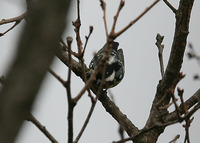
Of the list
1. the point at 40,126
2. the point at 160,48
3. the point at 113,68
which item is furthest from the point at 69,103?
the point at 113,68

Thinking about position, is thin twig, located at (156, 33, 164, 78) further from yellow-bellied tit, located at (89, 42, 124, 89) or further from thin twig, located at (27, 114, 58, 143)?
thin twig, located at (27, 114, 58, 143)

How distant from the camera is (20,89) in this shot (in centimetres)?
138

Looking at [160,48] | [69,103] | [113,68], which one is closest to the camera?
[69,103]

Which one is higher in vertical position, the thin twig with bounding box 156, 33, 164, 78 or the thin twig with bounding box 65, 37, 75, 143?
the thin twig with bounding box 156, 33, 164, 78

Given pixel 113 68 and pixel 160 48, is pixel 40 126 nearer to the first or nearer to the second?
pixel 160 48

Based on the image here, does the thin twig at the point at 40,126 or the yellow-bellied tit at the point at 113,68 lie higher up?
the yellow-bellied tit at the point at 113,68

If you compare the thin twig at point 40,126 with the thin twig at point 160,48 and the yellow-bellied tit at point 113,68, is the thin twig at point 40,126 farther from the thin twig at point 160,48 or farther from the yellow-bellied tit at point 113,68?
the yellow-bellied tit at point 113,68

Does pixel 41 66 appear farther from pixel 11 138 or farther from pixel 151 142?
pixel 151 142

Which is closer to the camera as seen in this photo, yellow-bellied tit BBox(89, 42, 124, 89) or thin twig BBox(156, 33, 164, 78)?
thin twig BBox(156, 33, 164, 78)

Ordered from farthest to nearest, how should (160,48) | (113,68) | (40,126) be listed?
(113,68) → (160,48) → (40,126)

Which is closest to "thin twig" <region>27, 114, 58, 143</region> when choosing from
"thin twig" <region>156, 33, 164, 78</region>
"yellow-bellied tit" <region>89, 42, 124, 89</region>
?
"thin twig" <region>156, 33, 164, 78</region>

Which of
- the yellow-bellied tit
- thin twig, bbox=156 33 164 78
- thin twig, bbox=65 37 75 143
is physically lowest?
thin twig, bbox=65 37 75 143

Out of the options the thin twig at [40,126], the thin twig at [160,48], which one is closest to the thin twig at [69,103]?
the thin twig at [40,126]

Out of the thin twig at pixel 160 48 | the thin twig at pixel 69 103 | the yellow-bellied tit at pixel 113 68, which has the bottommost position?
the thin twig at pixel 69 103
